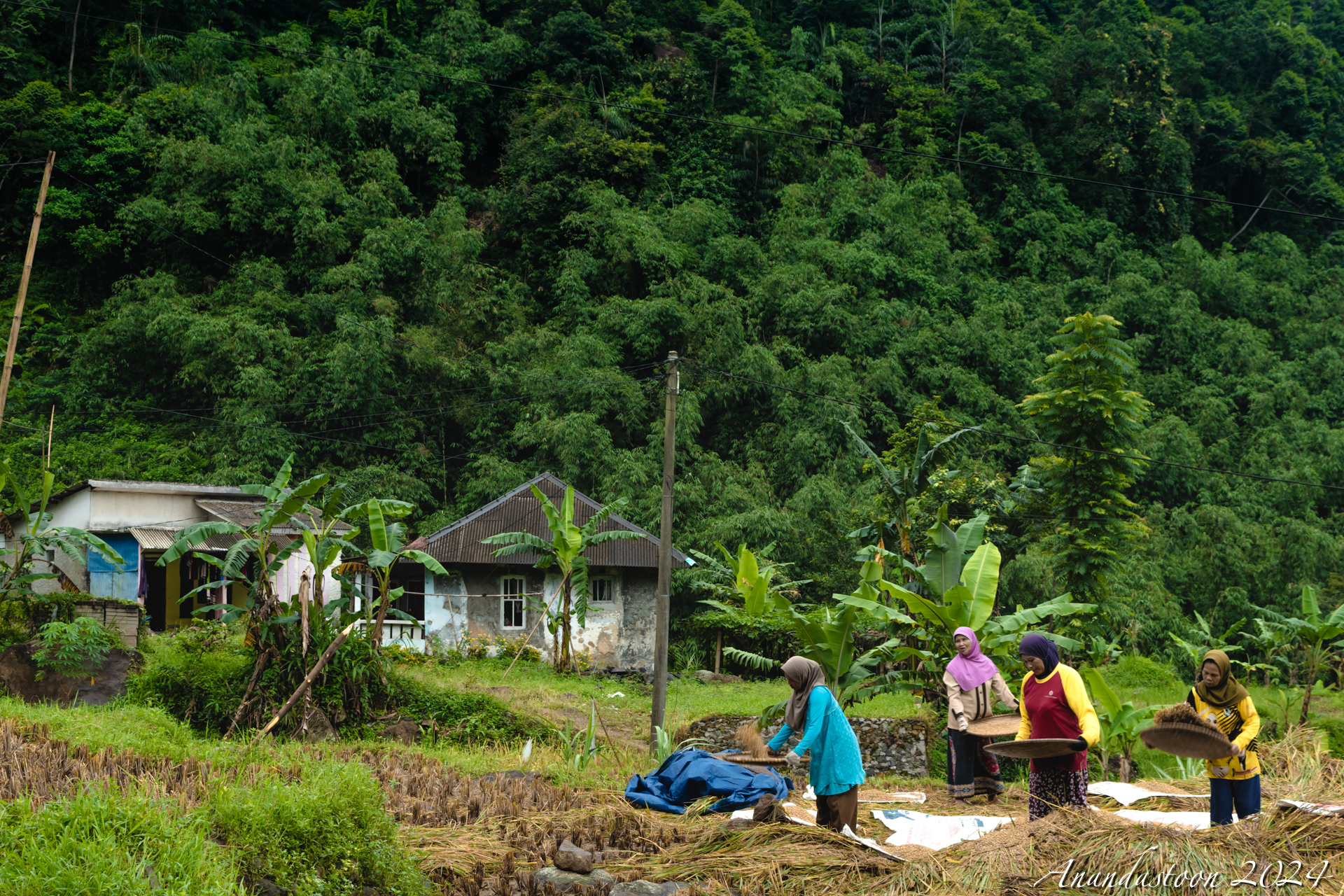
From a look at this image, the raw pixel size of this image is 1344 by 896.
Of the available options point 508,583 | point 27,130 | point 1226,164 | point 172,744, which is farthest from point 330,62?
point 1226,164

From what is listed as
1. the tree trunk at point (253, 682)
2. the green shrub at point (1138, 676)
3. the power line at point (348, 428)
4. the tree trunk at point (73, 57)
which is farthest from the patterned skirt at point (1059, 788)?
the tree trunk at point (73, 57)

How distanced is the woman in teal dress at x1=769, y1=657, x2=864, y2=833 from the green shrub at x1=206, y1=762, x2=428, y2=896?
2358 millimetres

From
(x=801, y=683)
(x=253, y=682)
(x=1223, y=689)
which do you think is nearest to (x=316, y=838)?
(x=801, y=683)

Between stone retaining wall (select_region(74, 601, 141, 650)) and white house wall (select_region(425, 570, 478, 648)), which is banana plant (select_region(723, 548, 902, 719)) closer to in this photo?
stone retaining wall (select_region(74, 601, 141, 650))

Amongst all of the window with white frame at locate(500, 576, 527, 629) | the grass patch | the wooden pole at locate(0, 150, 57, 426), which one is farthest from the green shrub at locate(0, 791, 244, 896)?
the window with white frame at locate(500, 576, 527, 629)

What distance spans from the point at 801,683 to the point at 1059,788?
167 centimetres

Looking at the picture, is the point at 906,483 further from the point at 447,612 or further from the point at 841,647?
the point at 447,612

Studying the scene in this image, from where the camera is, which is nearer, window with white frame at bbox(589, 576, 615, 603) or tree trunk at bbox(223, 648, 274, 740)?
tree trunk at bbox(223, 648, 274, 740)

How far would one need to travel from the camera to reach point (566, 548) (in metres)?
18.2

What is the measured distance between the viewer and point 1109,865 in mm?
5188

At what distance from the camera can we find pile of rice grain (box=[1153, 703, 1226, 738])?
5727mm

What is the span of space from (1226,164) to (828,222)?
1879 cm

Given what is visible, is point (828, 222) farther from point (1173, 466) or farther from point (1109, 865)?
point (1109, 865)

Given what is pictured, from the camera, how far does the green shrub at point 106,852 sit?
12.6 ft
